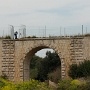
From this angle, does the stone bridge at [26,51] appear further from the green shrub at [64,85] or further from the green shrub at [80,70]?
the green shrub at [64,85]

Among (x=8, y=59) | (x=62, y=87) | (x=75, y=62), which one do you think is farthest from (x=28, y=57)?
(x=62, y=87)

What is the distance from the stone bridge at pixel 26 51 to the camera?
34250mm

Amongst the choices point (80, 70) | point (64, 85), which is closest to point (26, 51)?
point (80, 70)

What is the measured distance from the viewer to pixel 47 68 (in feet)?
160

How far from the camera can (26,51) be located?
117 ft

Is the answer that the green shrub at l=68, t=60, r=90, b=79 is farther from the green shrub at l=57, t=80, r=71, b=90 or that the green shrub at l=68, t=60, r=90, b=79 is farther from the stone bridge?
the green shrub at l=57, t=80, r=71, b=90

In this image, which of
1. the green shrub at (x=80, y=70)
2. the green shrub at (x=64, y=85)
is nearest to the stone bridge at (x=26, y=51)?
the green shrub at (x=80, y=70)

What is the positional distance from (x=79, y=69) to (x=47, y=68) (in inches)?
623

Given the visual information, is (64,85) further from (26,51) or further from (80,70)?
(26,51)

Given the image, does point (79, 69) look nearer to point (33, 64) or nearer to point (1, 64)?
point (1, 64)

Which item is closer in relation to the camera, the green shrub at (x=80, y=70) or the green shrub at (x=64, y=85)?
the green shrub at (x=64, y=85)

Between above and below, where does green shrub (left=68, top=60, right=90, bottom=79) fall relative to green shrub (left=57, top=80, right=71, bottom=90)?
above

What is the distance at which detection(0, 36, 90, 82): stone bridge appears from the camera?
1348 inches

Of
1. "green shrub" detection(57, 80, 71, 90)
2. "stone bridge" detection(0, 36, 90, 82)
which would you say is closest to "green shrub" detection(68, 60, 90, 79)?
"stone bridge" detection(0, 36, 90, 82)
